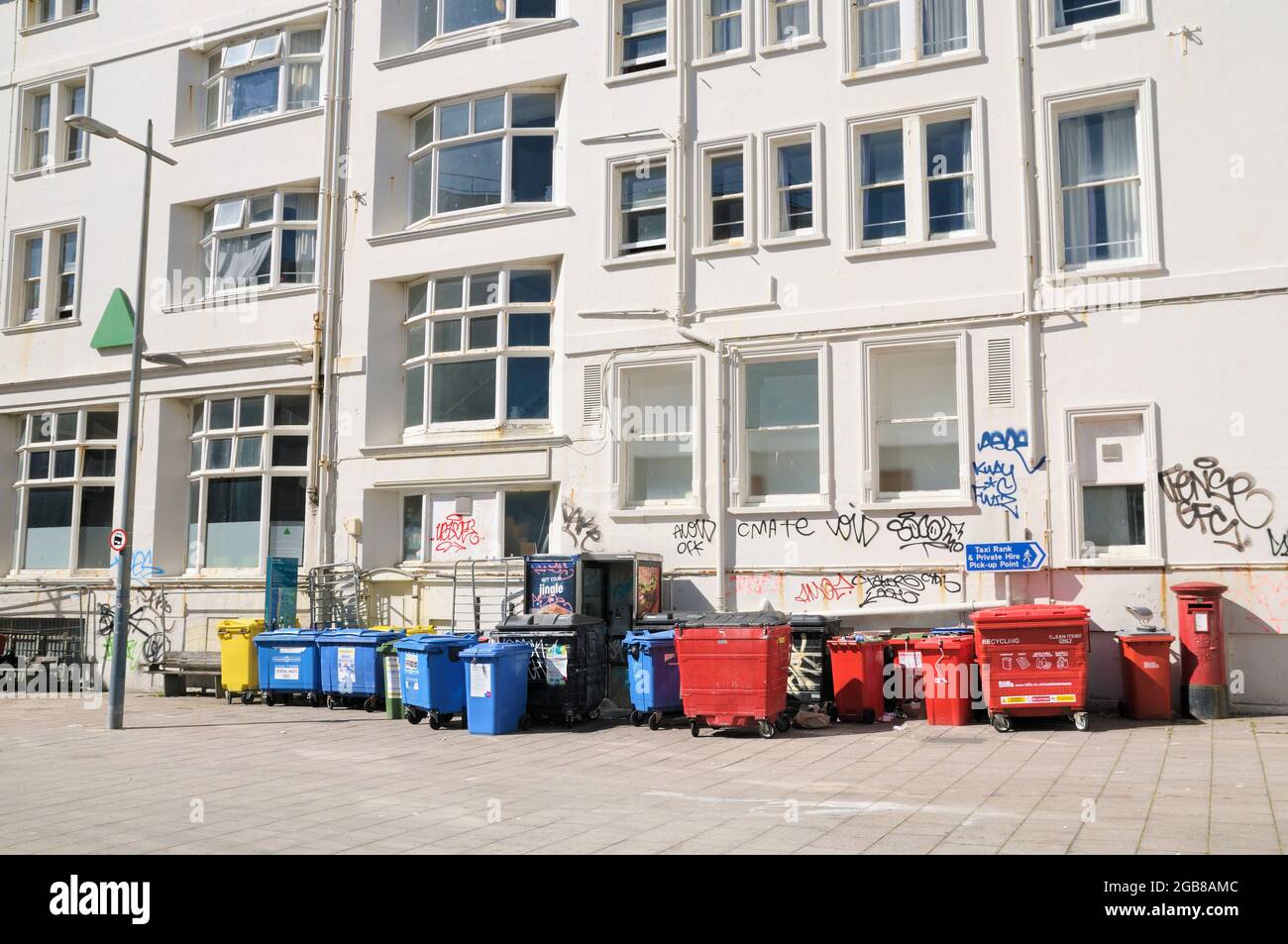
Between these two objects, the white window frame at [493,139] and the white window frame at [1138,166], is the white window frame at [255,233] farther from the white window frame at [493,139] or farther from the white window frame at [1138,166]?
the white window frame at [1138,166]

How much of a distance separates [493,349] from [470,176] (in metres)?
3.31

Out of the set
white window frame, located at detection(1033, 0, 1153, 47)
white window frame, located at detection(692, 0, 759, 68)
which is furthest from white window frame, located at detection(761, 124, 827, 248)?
white window frame, located at detection(1033, 0, 1153, 47)

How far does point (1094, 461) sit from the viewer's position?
49.6 feet

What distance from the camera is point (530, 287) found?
63.9 feet

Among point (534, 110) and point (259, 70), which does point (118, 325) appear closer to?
point (259, 70)

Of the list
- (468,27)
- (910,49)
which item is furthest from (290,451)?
(910,49)

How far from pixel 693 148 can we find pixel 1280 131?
8.18 metres

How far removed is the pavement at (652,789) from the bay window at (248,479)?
261 inches

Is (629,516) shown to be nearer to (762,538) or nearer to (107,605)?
(762,538)

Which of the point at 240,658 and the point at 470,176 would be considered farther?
the point at 470,176

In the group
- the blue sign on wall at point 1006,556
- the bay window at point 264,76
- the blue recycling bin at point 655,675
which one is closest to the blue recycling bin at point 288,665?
the blue recycling bin at point 655,675

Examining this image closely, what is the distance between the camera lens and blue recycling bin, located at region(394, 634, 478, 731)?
14836 mm

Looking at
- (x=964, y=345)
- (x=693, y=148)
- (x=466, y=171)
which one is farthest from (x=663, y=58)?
(x=964, y=345)

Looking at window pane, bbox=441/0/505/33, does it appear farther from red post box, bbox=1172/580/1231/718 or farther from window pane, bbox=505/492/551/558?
red post box, bbox=1172/580/1231/718
